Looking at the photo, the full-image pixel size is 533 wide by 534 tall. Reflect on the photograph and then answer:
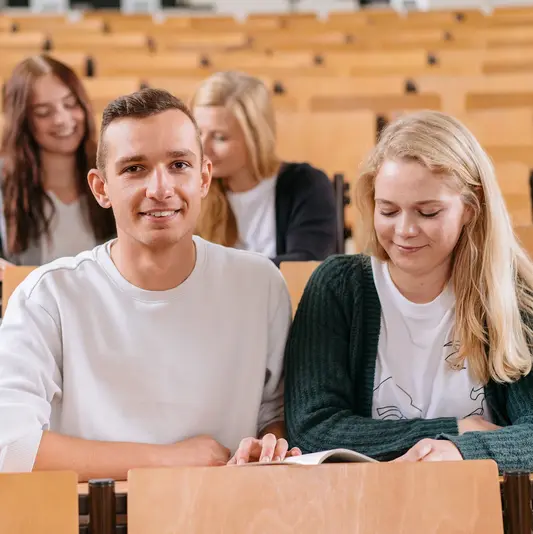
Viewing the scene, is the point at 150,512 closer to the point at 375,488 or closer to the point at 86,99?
the point at 375,488

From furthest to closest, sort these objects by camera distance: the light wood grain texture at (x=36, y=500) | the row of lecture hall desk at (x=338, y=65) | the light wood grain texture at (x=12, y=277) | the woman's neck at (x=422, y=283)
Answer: the row of lecture hall desk at (x=338, y=65)
the light wood grain texture at (x=12, y=277)
the woman's neck at (x=422, y=283)
the light wood grain texture at (x=36, y=500)

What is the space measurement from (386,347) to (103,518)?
0.51m

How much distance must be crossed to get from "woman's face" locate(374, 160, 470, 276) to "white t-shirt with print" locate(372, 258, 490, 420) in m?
0.07

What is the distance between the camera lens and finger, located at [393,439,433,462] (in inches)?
48.2

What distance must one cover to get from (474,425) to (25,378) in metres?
0.55

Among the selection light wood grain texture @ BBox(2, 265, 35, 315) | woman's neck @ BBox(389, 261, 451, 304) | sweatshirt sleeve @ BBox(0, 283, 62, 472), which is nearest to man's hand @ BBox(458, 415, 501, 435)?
woman's neck @ BBox(389, 261, 451, 304)

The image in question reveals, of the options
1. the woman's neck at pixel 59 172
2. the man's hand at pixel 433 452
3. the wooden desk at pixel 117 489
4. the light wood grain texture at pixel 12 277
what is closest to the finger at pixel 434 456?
the man's hand at pixel 433 452

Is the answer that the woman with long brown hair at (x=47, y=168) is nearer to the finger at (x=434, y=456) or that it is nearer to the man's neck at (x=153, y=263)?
the man's neck at (x=153, y=263)

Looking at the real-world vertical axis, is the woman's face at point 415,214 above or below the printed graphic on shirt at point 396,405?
above

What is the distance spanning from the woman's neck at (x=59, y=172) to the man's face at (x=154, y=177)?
839mm

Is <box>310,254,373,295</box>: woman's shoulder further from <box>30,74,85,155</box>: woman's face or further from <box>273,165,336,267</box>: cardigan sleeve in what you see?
<box>30,74,85,155</box>: woman's face

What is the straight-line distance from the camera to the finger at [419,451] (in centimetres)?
122

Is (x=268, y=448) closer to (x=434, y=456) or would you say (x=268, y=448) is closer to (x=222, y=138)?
(x=434, y=456)

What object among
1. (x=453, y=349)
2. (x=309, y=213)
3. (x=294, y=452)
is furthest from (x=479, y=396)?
(x=309, y=213)
